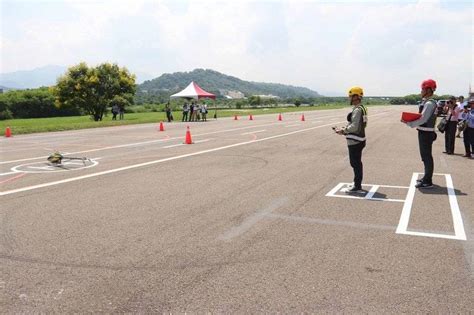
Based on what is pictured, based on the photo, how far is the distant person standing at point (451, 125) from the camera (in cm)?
1395

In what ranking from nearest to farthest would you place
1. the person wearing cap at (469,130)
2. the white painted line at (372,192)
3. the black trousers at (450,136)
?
1. the white painted line at (372,192)
2. the person wearing cap at (469,130)
3. the black trousers at (450,136)

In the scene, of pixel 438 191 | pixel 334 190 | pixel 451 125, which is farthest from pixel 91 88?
pixel 438 191

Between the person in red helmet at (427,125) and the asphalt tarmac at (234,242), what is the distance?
1.08ft

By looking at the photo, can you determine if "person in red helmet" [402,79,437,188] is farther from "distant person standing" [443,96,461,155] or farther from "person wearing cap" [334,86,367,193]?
"distant person standing" [443,96,461,155]

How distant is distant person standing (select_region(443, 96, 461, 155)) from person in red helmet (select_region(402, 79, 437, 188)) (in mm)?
6402

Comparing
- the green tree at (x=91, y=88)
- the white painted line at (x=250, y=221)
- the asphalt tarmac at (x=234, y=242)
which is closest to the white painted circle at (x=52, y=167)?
the asphalt tarmac at (x=234, y=242)

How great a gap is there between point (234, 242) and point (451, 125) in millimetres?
11706

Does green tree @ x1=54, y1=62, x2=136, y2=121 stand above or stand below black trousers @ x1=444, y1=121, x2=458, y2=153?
above

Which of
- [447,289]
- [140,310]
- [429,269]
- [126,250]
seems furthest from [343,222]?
[140,310]

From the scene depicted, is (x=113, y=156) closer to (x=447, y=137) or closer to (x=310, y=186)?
(x=310, y=186)

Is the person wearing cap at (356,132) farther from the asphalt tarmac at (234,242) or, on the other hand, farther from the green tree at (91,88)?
the green tree at (91,88)

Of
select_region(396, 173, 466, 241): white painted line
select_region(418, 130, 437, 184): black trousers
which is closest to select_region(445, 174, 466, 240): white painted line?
Result: select_region(396, 173, 466, 241): white painted line

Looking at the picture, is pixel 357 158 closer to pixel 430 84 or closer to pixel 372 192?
pixel 372 192

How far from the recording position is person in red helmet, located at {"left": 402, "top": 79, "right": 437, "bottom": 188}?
8.09m
